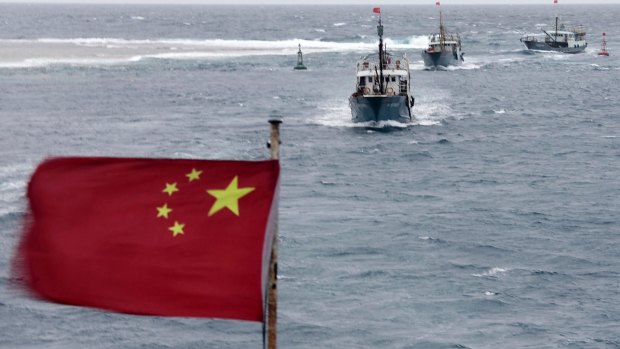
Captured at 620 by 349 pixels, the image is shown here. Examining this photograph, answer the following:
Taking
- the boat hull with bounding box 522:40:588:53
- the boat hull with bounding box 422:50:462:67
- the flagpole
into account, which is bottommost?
the boat hull with bounding box 522:40:588:53

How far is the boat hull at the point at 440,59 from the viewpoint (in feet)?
447

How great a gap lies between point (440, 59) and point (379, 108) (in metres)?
55.1

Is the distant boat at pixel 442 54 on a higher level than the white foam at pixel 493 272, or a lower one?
higher

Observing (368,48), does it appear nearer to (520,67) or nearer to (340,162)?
(520,67)

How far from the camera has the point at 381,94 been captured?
84062 mm

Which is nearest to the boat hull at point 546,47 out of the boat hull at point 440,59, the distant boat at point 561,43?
the distant boat at point 561,43

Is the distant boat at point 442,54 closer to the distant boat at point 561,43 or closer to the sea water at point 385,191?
the sea water at point 385,191

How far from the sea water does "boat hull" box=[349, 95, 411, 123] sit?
97 centimetres

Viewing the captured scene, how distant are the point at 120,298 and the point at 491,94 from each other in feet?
319

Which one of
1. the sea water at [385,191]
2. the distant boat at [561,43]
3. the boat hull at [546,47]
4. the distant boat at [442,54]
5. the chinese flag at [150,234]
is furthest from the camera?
the boat hull at [546,47]

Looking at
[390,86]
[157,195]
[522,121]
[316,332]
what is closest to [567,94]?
[522,121]

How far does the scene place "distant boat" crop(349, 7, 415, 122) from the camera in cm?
8300

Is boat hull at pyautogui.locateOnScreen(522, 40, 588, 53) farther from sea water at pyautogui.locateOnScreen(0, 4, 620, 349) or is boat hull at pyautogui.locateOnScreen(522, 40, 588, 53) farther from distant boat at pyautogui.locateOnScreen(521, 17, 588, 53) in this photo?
sea water at pyautogui.locateOnScreen(0, 4, 620, 349)

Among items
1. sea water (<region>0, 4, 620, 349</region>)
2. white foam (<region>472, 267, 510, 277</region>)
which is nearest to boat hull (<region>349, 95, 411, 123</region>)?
sea water (<region>0, 4, 620, 349</region>)
